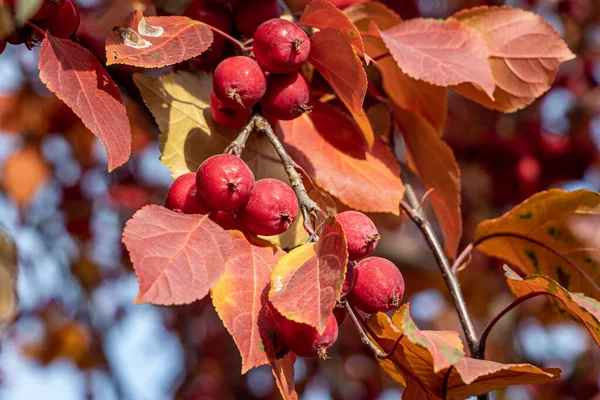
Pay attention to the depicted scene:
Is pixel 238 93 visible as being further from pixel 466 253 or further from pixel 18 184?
pixel 18 184

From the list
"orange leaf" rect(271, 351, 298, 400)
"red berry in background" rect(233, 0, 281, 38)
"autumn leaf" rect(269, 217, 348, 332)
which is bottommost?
"orange leaf" rect(271, 351, 298, 400)

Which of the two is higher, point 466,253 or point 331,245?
point 331,245

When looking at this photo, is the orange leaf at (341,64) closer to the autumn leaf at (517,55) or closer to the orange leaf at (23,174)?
the autumn leaf at (517,55)

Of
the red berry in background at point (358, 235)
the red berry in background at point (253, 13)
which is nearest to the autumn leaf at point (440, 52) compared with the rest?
the red berry in background at point (253, 13)

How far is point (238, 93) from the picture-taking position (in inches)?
28.4

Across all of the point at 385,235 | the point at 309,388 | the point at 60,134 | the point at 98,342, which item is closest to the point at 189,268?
the point at 385,235

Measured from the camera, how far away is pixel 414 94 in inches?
41.1

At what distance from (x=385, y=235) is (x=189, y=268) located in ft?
5.92

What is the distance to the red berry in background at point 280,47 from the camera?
0.73 metres

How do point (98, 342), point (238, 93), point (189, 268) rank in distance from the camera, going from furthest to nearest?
point (98, 342), point (238, 93), point (189, 268)

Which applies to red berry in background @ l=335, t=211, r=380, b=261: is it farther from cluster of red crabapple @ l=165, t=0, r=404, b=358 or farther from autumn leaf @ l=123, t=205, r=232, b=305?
autumn leaf @ l=123, t=205, r=232, b=305

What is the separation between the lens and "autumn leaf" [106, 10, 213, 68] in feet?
2.18

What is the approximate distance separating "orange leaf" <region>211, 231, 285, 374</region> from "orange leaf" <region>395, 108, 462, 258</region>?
0.43 metres

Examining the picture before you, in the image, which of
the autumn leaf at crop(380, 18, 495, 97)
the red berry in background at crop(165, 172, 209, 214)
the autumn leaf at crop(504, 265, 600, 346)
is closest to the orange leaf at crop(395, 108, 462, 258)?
the autumn leaf at crop(380, 18, 495, 97)
